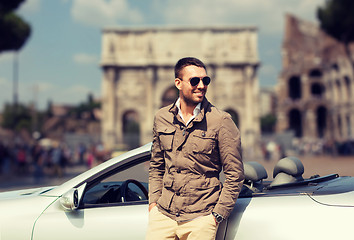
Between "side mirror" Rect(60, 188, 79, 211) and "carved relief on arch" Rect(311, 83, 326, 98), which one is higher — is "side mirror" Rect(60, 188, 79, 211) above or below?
below

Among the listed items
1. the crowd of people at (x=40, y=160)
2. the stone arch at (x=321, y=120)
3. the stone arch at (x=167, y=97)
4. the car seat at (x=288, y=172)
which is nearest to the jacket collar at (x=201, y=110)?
the car seat at (x=288, y=172)

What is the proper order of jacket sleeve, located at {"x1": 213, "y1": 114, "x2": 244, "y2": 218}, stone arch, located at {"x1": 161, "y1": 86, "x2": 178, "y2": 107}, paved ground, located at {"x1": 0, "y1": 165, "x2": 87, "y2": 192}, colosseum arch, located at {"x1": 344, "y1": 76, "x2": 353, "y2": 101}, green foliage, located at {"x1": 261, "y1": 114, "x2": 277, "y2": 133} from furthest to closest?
green foliage, located at {"x1": 261, "y1": 114, "x2": 277, "y2": 133} < colosseum arch, located at {"x1": 344, "y1": 76, "x2": 353, "y2": 101} < stone arch, located at {"x1": 161, "y1": 86, "x2": 178, "y2": 107} < paved ground, located at {"x1": 0, "y1": 165, "x2": 87, "y2": 192} < jacket sleeve, located at {"x1": 213, "y1": 114, "x2": 244, "y2": 218}

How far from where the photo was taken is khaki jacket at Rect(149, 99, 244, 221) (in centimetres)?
214

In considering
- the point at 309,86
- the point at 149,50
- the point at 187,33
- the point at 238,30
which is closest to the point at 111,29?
the point at 149,50

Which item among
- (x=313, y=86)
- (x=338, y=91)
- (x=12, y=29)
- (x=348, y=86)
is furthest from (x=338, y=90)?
(x=12, y=29)

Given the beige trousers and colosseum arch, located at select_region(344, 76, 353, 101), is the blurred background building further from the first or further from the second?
the beige trousers

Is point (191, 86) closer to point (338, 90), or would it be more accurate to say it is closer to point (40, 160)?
point (40, 160)

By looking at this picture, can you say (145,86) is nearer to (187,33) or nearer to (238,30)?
(187,33)

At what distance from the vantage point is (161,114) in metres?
2.34

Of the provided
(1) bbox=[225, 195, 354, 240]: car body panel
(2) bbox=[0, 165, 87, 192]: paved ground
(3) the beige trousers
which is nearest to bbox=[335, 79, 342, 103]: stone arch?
(2) bbox=[0, 165, 87, 192]: paved ground


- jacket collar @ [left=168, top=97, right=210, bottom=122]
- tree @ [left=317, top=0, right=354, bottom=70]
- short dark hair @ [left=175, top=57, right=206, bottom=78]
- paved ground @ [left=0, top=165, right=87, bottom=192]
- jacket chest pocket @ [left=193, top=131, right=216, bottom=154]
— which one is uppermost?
tree @ [left=317, top=0, right=354, bottom=70]

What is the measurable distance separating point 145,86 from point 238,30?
8.65 meters

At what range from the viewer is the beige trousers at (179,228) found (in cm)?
211

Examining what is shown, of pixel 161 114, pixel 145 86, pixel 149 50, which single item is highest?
pixel 149 50
